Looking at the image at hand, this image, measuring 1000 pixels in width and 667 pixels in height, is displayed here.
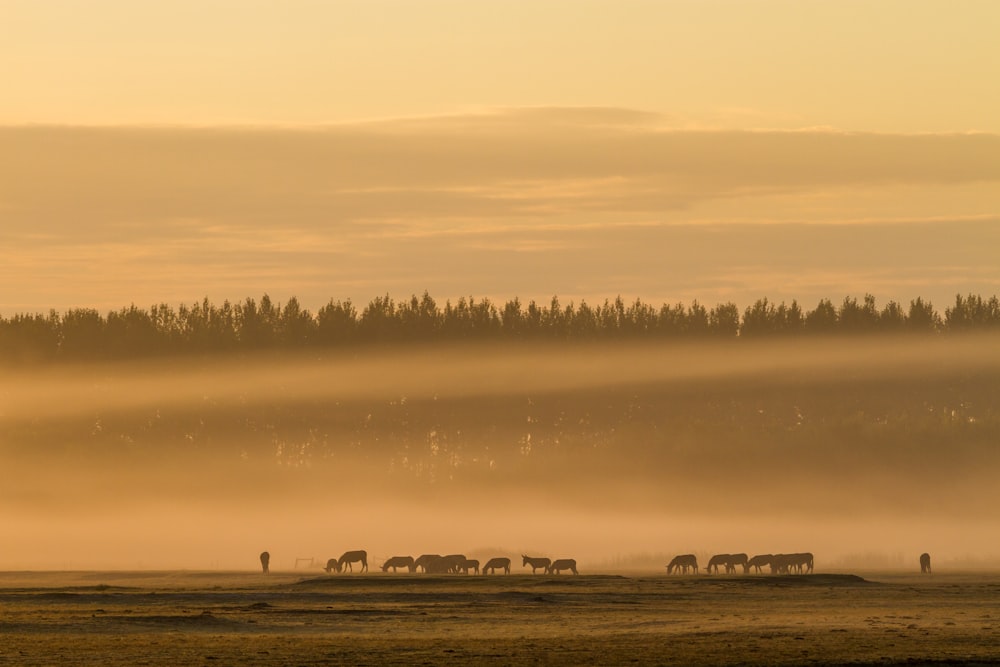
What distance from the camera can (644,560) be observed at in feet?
503

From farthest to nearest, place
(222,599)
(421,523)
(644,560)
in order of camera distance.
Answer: (421,523) < (644,560) < (222,599)

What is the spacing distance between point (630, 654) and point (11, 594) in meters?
41.2

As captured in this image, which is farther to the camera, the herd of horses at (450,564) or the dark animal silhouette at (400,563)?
the dark animal silhouette at (400,563)

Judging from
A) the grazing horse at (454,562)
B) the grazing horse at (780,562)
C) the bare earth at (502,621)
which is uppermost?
the grazing horse at (454,562)

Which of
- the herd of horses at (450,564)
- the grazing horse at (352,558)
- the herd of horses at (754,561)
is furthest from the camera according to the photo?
the grazing horse at (352,558)

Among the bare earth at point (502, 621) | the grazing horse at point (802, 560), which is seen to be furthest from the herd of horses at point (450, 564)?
the grazing horse at point (802, 560)

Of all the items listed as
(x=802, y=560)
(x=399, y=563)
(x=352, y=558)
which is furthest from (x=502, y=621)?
(x=352, y=558)

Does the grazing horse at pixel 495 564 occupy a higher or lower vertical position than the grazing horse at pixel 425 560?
lower

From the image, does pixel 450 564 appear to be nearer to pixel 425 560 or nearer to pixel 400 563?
pixel 425 560

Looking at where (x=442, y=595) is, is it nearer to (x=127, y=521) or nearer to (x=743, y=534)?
(x=743, y=534)

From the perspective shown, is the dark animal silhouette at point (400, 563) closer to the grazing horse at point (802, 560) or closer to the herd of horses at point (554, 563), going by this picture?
the herd of horses at point (554, 563)

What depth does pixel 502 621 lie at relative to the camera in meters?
77.8

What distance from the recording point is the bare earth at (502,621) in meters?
62.2

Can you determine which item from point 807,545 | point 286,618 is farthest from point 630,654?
point 807,545
